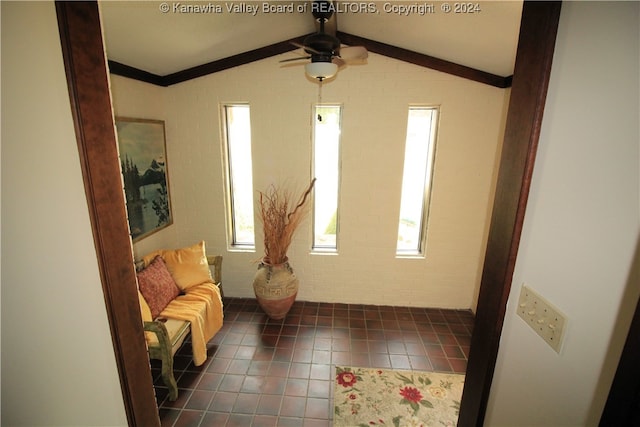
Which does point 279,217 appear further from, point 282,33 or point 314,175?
point 282,33

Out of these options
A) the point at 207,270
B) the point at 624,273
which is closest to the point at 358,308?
the point at 207,270

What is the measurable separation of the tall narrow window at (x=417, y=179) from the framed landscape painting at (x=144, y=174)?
2.58 m

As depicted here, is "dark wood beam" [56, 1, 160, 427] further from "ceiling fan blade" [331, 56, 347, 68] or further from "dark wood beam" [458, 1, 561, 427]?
"ceiling fan blade" [331, 56, 347, 68]

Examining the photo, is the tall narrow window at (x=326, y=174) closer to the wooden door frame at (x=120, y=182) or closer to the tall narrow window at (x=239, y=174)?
the tall narrow window at (x=239, y=174)

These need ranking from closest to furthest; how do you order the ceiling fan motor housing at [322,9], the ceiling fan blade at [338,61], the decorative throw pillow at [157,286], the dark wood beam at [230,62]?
the ceiling fan motor housing at [322,9] → the ceiling fan blade at [338,61] → the decorative throw pillow at [157,286] → the dark wood beam at [230,62]

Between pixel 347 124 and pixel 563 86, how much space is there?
228cm

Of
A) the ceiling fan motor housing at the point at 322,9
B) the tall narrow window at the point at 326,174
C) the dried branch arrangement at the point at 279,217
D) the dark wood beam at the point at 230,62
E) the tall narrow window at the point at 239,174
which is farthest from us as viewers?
the tall narrow window at the point at 239,174

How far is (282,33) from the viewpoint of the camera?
2535mm

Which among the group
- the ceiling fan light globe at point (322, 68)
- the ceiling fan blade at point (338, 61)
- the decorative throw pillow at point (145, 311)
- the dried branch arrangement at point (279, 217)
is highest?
the ceiling fan blade at point (338, 61)

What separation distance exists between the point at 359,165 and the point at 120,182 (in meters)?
2.37

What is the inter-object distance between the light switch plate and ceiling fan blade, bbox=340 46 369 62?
1626 mm

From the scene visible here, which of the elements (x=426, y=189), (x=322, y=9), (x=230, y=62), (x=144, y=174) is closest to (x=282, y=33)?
(x=230, y=62)

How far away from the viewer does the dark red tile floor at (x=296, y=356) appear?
204 centimetres

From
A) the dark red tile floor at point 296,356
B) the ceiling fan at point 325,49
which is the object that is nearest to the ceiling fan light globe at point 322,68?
the ceiling fan at point 325,49
